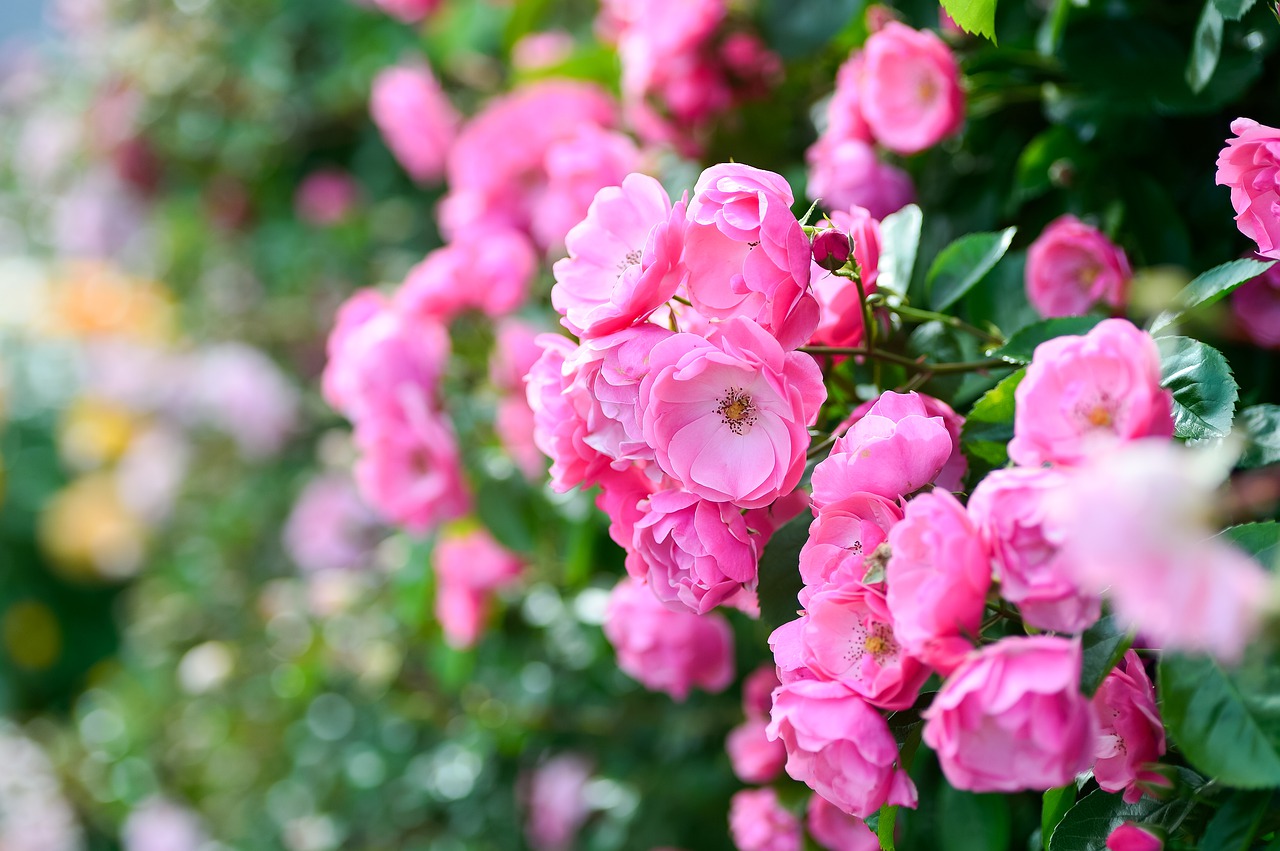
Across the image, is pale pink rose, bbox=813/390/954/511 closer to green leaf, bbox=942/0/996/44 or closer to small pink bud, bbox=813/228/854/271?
small pink bud, bbox=813/228/854/271

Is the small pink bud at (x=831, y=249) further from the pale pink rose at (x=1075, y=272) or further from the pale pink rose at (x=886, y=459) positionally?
the pale pink rose at (x=1075, y=272)

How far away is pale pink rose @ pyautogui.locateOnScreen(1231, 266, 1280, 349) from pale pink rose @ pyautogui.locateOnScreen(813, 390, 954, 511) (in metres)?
0.24

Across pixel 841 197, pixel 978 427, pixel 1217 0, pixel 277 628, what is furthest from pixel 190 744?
pixel 1217 0

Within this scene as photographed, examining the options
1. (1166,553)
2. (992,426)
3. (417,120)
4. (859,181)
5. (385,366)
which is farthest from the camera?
(417,120)

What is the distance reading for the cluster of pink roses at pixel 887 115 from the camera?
601 mm

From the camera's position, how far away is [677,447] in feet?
1.31

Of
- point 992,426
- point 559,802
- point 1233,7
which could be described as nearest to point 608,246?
point 992,426

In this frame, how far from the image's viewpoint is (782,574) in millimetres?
443

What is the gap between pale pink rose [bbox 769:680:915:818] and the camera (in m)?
0.36

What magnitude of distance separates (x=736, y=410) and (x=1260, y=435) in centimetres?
22

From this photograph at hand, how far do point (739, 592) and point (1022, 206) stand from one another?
38 centimetres

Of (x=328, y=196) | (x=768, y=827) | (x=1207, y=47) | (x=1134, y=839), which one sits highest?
(x=1207, y=47)

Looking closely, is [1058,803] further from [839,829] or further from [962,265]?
[962,265]

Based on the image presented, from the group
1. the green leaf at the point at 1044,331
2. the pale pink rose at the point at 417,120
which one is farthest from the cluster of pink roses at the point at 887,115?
the pale pink rose at the point at 417,120
